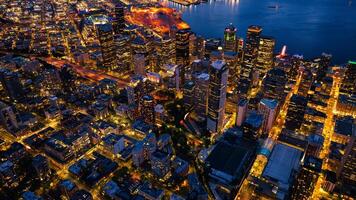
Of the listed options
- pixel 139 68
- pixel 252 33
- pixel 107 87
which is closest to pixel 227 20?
pixel 252 33

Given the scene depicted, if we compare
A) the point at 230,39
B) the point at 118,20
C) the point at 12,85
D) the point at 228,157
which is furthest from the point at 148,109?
the point at 118,20

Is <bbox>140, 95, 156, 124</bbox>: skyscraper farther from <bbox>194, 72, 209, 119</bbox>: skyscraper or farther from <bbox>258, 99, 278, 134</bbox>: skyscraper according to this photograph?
<bbox>258, 99, 278, 134</bbox>: skyscraper

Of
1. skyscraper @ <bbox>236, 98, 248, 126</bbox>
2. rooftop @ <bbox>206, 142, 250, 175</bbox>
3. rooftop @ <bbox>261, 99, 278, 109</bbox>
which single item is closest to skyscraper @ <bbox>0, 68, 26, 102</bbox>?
rooftop @ <bbox>206, 142, 250, 175</bbox>

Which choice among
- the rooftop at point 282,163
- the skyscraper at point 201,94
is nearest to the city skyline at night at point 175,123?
the rooftop at point 282,163

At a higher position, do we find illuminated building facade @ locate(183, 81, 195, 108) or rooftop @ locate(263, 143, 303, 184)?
illuminated building facade @ locate(183, 81, 195, 108)

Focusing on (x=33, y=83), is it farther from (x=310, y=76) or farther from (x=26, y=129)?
(x=310, y=76)

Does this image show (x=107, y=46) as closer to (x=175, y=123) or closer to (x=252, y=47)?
(x=175, y=123)
